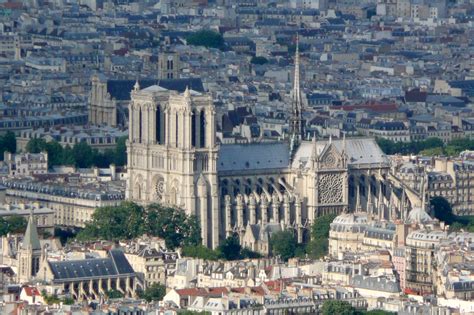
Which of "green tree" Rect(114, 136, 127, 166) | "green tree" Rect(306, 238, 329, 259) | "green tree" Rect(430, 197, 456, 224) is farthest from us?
"green tree" Rect(114, 136, 127, 166)

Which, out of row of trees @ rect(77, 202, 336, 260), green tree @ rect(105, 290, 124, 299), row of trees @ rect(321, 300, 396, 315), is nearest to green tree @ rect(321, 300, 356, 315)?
row of trees @ rect(321, 300, 396, 315)

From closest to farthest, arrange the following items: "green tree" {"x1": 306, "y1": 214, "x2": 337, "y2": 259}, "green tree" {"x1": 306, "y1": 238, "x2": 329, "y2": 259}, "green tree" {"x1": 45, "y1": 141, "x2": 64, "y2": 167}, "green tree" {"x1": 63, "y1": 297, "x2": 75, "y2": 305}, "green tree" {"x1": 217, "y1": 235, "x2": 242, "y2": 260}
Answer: "green tree" {"x1": 63, "y1": 297, "x2": 75, "y2": 305} → "green tree" {"x1": 306, "y1": 238, "x2": 329, "y2": 259} → "green tree" {"x1": 306, "y1": 214, "x2": 337, "y2": 259} → "green tree" {"x1": 217, "y1": 235, "x2": 242, "y2": 260} → "green tree" {"x1": 45, "y1": 141, "x2": 64, "y2": 167}

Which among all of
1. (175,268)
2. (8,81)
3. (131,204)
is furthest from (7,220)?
(8,81)

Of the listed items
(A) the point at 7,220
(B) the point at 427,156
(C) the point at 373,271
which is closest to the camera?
(C) the point at 373,271

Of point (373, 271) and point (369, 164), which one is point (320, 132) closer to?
point (369, 164)

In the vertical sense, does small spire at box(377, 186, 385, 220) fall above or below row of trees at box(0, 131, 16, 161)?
above

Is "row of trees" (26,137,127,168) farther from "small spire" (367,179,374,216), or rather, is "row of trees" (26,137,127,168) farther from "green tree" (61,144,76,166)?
"small spire" (367,179,374,216)

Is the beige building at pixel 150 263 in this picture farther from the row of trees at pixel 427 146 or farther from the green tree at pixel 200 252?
the row of trees at pixel 427 146

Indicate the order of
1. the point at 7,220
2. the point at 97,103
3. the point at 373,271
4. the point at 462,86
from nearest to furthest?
the point at 373,271
the point at 7,220
the point at 97,103
the point at 462,86

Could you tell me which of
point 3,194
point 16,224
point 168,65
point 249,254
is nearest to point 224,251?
point 249,254
